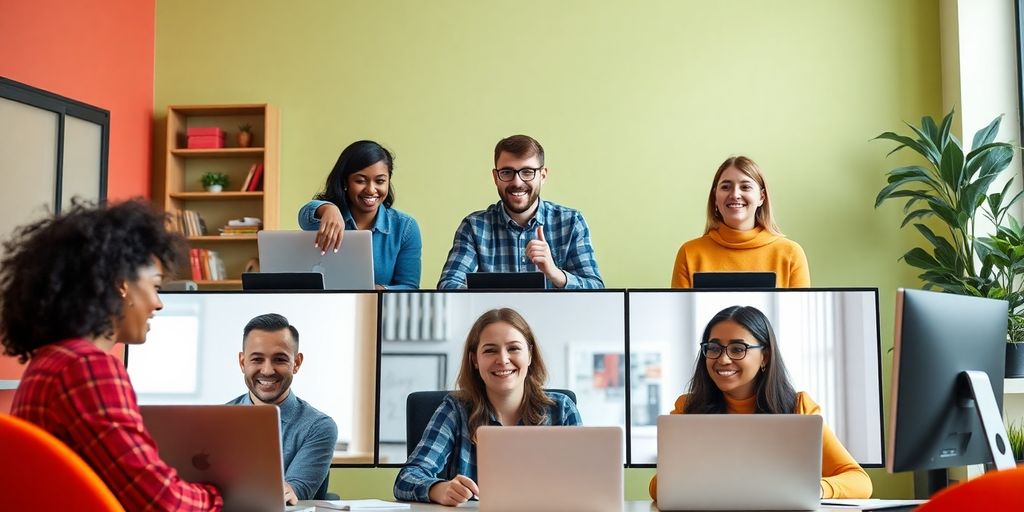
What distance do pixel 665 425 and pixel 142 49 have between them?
4.46 m

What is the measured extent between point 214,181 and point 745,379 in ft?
12.2

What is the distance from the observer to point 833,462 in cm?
245

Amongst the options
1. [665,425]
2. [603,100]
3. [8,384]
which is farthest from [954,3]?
[8,384]

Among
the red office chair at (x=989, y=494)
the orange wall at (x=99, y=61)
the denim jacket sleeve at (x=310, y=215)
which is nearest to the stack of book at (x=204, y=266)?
the orange wall at (x=99, y=61)

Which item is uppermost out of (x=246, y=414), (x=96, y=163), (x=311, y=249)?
(x=96, y=163)

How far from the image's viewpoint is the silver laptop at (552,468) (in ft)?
6.44

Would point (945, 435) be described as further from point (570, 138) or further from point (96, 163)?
point (96, 163)

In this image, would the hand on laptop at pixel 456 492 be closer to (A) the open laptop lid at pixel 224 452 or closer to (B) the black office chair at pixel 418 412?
(B) the black office chair at pixel 418 412

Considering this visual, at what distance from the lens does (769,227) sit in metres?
3.37

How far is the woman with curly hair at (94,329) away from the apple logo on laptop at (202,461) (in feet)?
0.13

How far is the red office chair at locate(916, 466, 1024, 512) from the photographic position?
1326 millimetres

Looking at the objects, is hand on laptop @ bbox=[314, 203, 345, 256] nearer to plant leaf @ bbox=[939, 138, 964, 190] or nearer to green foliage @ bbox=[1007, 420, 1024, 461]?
green foliage @ bbox=[1007, 420, 1024, 461]

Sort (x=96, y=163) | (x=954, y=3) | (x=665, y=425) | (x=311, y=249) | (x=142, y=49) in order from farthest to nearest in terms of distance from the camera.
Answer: (x=142, y=49) < (x=96, y=163) < (x=954, y=3) < (x=311, y=249) < (x=665, y=425)

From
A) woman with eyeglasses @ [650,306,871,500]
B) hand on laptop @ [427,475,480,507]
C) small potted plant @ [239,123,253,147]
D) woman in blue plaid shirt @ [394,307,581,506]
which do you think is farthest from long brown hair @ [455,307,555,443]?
small potted plant @ [239,123,253,147]
